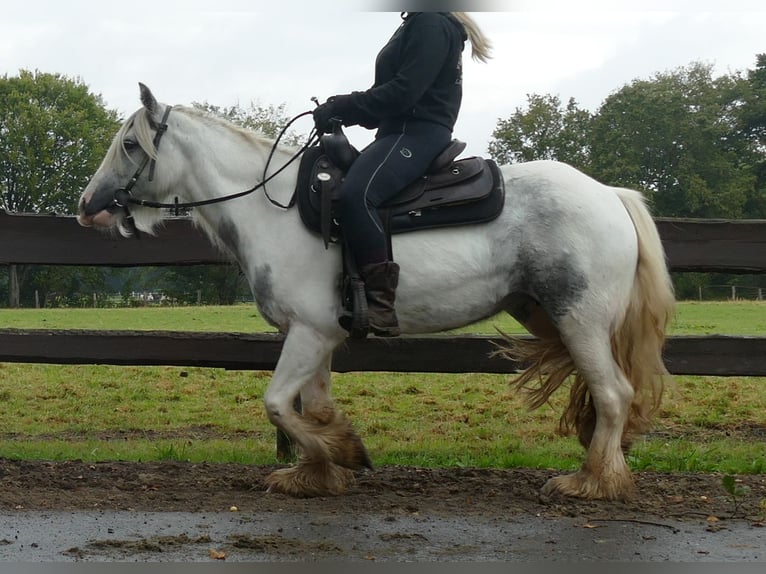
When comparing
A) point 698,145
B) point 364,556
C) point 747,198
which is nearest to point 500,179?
point 364,556

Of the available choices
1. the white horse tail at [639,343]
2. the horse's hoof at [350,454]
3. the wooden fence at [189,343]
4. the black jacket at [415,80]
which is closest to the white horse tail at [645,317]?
the white horse tail at [639,343]

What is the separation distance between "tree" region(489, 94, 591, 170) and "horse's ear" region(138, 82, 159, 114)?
54207 mm

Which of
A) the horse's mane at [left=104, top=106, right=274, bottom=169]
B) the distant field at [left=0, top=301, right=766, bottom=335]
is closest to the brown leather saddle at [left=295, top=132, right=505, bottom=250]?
the horse's mane at [left=104, top=106, right=274, bottom=169]

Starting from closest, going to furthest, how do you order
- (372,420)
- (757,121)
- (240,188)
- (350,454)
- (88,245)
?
(350,454) → (240,188) → (88,245) → (372,420) → (757,121)

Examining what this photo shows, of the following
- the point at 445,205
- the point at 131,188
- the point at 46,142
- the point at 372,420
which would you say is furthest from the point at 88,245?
the point at 46,142

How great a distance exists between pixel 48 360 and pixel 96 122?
52709mm

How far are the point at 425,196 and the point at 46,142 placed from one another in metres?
51.3

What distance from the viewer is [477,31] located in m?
5.98

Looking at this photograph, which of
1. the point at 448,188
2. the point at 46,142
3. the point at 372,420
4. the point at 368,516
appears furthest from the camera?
the point at 46,142

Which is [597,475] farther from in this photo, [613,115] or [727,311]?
[613,115]

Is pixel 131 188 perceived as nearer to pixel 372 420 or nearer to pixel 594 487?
pixel 594 487

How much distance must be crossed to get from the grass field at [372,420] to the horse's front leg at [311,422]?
3.76ft

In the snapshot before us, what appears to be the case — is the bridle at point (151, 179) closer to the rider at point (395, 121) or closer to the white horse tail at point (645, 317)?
the rider at point (395, 121)

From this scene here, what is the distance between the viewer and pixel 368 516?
5.29m
